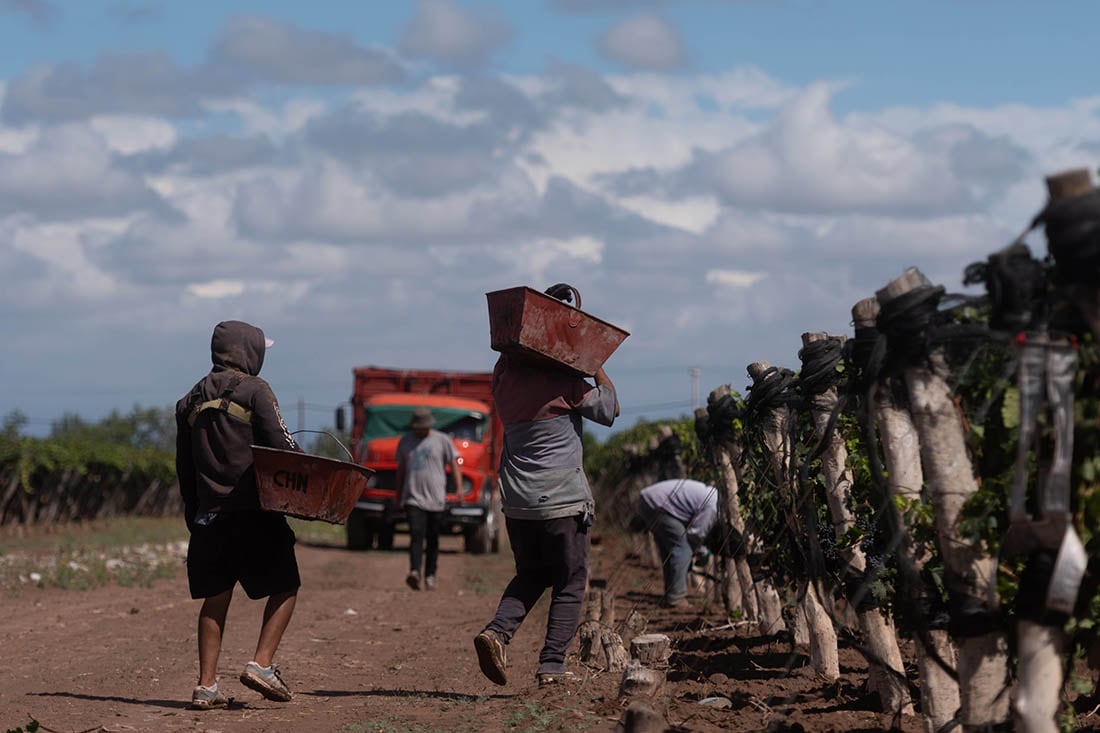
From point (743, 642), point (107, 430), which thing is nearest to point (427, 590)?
point (743, 642)

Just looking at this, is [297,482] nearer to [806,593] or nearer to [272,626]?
[272,626]

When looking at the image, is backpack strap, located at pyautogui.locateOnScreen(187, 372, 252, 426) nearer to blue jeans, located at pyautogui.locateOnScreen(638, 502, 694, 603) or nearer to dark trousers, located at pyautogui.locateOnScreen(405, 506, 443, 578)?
blue jeans, located at pyautogui.locateOnScreen(638, 502, 694, 603)

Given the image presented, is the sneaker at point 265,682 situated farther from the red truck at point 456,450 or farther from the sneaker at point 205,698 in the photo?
the red truck at point 456,450

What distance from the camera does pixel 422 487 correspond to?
50.2ft

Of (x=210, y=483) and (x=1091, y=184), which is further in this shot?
(x=210, y=483)

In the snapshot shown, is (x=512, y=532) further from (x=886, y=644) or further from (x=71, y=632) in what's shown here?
(x=71, y=632)

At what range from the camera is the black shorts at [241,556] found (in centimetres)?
732

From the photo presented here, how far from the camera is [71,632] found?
11.0 meters

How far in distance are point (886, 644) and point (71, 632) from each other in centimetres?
672

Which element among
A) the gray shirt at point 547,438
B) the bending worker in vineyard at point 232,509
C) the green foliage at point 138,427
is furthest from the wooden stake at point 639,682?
Answer: the green foliage at point 138,427

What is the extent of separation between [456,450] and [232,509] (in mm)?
16618

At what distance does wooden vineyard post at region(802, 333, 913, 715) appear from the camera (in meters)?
6.49

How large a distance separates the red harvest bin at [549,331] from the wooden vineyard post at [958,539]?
7.56ft

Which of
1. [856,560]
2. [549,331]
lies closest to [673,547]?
[856,560]
